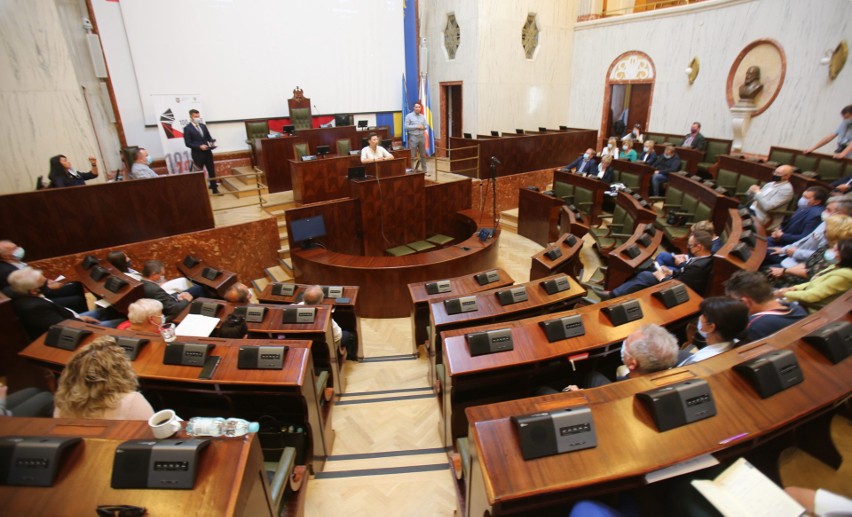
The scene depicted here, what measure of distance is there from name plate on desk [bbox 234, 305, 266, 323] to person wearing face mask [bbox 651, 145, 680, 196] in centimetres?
691

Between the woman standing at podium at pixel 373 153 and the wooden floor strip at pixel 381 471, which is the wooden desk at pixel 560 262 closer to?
the wooden floor strip at pixel 381 471

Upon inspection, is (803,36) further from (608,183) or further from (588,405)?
(588,405)

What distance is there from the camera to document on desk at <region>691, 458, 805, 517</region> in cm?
125

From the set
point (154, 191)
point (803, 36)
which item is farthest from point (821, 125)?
point (154, 191)

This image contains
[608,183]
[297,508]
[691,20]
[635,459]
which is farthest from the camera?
[691,20]

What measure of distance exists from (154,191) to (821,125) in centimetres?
1074

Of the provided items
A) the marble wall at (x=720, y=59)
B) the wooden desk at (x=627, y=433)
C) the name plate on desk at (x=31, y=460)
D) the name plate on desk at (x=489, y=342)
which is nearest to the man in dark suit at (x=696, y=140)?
the marble wall at (x=720, y=59)

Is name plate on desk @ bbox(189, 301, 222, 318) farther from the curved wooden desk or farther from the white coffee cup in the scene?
the curved wooden desk

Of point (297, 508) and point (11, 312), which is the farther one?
point (11, 312)

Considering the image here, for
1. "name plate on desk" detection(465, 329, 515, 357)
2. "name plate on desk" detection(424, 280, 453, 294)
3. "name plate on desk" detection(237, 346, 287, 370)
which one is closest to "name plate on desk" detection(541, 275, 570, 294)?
"name plate on desk" detection(424, 280, 453, 294)

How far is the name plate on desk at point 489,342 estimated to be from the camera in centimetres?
236

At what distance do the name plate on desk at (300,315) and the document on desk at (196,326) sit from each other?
52 cm

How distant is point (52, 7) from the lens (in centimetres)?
561

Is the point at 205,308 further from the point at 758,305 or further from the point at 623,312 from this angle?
the point at 758,305
